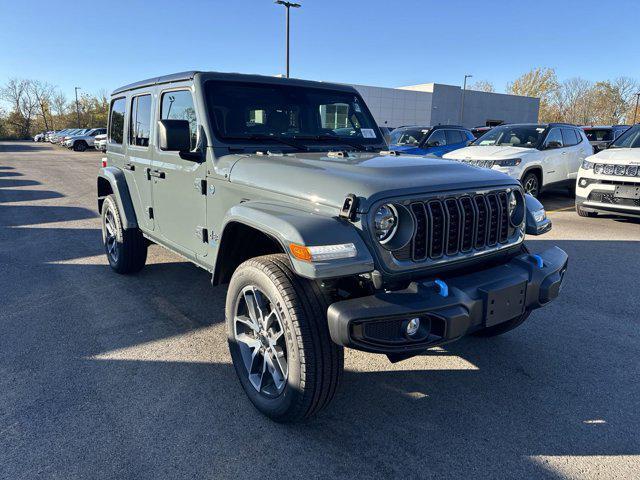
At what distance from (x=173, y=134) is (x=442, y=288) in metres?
2.09

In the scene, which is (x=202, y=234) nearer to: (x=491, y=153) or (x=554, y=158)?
(x=491, y=153)

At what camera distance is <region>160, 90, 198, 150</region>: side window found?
3.58 metres

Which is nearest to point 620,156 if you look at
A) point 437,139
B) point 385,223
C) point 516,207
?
point 437,139

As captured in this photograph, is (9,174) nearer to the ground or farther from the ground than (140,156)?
nearer to the ground

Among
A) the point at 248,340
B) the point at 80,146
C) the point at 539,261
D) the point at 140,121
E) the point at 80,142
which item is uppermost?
the point at 140,121

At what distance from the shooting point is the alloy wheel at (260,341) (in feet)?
8.90

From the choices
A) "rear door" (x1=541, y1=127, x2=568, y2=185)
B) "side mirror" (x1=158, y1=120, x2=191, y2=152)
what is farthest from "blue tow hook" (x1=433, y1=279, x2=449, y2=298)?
"rear door" (x1=541, y1=127, x2=568, y2=185)

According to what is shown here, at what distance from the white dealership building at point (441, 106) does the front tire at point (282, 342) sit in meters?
39.7

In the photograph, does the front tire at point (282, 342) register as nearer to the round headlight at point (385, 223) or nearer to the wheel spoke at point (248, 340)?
the wheel spoke at point (248, 340)

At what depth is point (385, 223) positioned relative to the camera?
243 centimetres

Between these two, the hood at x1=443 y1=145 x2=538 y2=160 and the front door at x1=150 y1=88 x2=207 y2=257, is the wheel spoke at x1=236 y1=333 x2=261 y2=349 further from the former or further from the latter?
the hood at x1=443 y1=145 x2=538 y2=160

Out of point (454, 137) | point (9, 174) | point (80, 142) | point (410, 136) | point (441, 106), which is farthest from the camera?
point (441, 106)

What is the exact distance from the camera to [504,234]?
297 centimetres

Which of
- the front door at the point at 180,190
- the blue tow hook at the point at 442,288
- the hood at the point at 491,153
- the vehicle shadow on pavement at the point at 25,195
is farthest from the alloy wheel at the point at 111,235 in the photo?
the vehicle shadow on pavement at the point at 25,195
